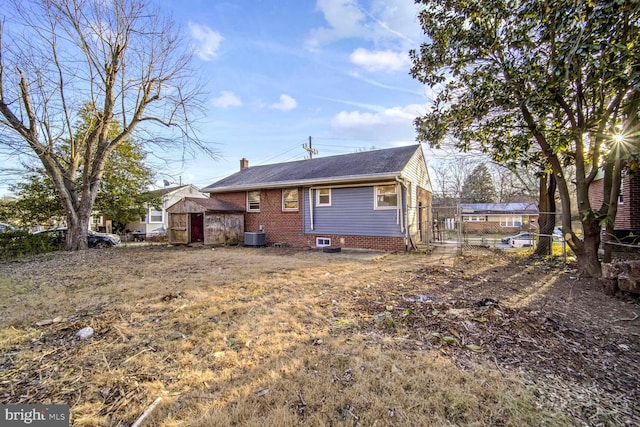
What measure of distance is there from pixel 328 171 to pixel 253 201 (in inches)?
171

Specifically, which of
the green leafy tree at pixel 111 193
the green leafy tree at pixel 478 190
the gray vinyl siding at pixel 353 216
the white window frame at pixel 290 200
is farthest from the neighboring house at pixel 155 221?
the green leafy tree at pixel 478 190

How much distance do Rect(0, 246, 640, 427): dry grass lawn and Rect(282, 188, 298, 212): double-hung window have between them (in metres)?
7.16

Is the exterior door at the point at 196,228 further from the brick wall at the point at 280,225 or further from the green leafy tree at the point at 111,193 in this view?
the green leafy tree at the point at 111,193

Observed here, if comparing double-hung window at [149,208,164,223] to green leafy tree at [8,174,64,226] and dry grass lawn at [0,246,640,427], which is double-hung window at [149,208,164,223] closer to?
green leafy tree at [8,174,64,226]

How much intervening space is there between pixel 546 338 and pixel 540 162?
654cm

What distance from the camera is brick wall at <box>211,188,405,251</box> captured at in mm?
11102

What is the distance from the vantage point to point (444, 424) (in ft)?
6.09

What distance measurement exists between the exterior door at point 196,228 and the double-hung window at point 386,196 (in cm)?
917

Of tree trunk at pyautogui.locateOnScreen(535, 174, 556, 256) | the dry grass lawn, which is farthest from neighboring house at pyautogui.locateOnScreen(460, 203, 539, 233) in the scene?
the dry grass lawn

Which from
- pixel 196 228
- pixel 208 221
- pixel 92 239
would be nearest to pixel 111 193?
pixel 92 239

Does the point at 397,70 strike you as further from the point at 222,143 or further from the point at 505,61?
the point at 222,143

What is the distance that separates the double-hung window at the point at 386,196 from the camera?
401 inches

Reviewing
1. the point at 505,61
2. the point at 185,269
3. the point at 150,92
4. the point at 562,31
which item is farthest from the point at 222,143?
the point at 562,31

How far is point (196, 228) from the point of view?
1420 cm
